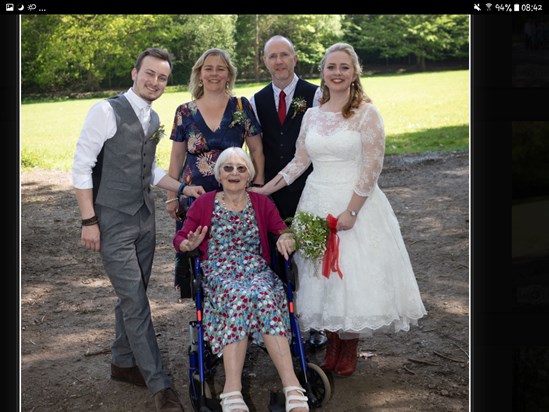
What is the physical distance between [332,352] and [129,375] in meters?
1.34

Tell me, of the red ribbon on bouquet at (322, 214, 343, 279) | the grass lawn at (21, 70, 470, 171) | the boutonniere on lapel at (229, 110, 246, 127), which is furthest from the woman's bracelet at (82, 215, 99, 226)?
the grass lawn at (21, 70, 470, 171)

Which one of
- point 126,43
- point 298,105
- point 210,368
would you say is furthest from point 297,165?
point 126,43

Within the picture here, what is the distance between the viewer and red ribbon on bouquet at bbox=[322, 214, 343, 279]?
4262mm

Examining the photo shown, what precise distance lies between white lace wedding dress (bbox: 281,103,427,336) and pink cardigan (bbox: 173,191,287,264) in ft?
0.94

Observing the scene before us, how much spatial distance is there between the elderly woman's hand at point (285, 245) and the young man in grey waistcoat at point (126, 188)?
2.76ft

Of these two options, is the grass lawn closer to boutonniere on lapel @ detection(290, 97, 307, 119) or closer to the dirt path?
the dirt path

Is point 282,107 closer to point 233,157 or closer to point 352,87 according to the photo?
point 352,87

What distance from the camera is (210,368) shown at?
13.9 ft

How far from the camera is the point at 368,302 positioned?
14.0ft

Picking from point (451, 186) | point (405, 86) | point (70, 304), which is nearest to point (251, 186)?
point (70, 304)

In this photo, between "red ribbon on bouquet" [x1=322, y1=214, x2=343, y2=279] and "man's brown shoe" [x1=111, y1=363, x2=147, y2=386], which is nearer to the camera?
"red ribbon on bouquet" [x1=322, y1=214, x2=343, y2=279]

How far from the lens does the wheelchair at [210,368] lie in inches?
150

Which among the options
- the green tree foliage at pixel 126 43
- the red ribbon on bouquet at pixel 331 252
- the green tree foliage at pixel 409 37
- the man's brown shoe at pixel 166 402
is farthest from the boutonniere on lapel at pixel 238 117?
the green tree foliage at pixel 409 37

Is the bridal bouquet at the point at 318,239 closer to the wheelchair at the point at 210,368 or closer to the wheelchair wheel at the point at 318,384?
the wheelchair at the point at 210,368
